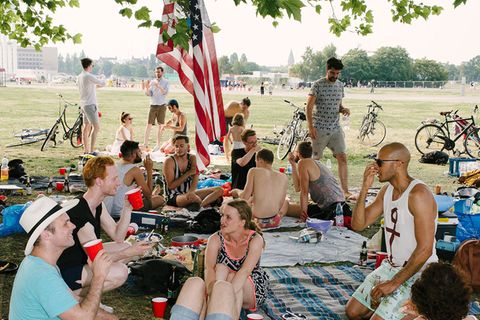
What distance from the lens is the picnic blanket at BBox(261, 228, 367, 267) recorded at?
263 inches

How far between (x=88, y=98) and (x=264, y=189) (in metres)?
7.54

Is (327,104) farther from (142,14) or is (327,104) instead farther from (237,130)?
(142,14)

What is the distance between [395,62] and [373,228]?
96.2m

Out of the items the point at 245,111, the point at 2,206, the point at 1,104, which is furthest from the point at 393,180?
the point at 1,104

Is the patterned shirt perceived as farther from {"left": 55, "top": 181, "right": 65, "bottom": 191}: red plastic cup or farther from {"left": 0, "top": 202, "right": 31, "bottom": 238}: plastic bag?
{"left": 0, "top": 202, "right": 31, "bottom": 238}: plastic bag

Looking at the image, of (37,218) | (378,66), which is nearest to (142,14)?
(37,218)

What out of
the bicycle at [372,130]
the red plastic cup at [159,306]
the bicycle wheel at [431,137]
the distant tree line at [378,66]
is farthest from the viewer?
the distant tree line at [378,66]

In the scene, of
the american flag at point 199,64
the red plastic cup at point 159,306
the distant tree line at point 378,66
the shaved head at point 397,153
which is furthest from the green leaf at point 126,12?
the distant tree line at point 378,66

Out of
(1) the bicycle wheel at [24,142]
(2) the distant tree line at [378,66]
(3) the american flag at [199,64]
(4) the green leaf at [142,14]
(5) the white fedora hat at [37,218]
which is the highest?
(2) the distant tree line at [378,66]

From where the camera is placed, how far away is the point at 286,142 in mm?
15500

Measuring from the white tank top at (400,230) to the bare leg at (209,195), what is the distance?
432 cm

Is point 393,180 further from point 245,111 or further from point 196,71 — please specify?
point 245,111

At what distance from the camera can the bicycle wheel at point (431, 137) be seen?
1585 centimetres

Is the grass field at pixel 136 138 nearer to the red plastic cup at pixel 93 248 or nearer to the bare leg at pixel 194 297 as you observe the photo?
the bare leg at pixel 194 297
